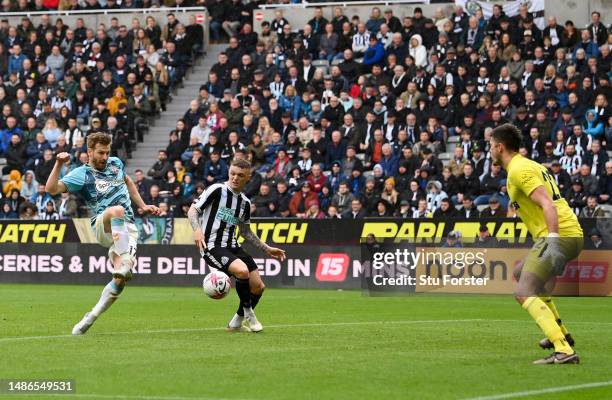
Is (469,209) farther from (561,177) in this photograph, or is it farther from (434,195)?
(561,177)

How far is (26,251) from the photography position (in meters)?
31.2

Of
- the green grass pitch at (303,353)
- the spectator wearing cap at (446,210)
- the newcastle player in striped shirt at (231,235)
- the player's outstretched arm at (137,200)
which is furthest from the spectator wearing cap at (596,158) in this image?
the player's outstretched arm at (137,200)

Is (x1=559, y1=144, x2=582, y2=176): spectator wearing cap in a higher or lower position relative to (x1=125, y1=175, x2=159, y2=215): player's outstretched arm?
lower

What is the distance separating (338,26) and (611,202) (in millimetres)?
11370

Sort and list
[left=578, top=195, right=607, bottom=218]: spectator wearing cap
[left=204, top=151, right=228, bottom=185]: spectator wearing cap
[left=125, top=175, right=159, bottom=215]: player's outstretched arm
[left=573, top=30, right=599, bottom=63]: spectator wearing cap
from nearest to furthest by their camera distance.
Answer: [left=125, top=175, right=159, bottom=215]: player's outstretched arm → [left=578, top=195, right=607, bottom=218]: spectator wearing cap → [left=573, top=30, right=599, bottom=63]: spectator wearing cap → [left=204, top=151, right=228, bottom=185]: spectator wearing cap

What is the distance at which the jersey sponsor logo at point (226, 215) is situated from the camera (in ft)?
48.5

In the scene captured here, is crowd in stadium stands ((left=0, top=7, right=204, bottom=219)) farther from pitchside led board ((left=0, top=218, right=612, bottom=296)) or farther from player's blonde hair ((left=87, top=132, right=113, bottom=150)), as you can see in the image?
player's blonde hair ((left=87, top=132, right=113, bottom=150))

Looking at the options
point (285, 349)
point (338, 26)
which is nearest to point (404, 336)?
point (285, 349)

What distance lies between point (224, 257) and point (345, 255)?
535 inches

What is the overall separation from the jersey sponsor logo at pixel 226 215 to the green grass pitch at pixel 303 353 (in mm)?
1383

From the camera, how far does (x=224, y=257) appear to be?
14648 millimetres

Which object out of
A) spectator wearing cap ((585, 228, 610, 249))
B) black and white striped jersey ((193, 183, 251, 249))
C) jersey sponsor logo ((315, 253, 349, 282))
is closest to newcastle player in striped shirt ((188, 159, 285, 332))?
black and white striped jersey ((193, 183, 251, 249))

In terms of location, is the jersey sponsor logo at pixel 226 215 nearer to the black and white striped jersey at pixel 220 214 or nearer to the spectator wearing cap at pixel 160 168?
the black and white striped jersey at pixel 220 214

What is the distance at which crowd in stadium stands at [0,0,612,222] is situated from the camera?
29391mm
